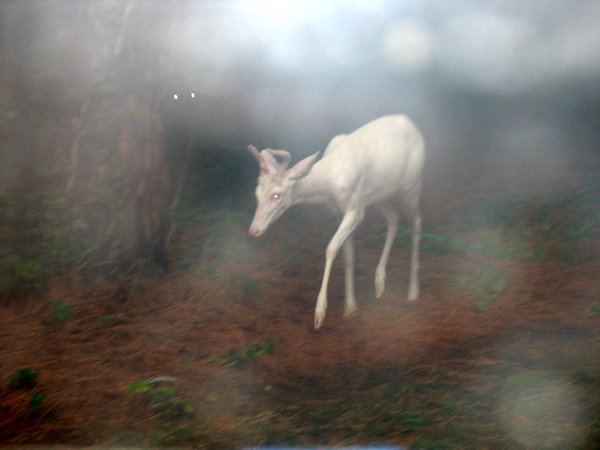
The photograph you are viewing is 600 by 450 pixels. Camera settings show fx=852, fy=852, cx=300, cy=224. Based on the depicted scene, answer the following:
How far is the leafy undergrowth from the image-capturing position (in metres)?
5.38

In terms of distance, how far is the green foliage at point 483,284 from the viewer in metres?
7.54

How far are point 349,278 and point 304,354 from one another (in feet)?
3.85

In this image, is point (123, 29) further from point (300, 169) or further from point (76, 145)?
point (300, 169)

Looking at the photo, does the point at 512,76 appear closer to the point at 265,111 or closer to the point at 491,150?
the point at 491,150

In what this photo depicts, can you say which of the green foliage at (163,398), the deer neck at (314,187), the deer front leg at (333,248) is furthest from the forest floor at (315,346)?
the deer neck at (314,187)

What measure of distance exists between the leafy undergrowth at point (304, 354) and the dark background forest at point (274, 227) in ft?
0.09

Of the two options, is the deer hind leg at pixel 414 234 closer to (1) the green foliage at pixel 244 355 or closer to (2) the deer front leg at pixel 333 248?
(2) the deer front leg at pixel 333 248

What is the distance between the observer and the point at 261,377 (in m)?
6.32

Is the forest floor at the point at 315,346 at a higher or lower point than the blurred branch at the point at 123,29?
lower

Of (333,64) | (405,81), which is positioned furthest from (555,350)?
Result: (405,81)

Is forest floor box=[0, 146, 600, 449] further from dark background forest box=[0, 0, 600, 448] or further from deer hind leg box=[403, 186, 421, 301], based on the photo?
deer hind leg box=[403, 186, 421, 301]

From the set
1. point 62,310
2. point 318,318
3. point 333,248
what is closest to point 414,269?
point 333,248

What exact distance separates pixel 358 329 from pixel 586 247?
2968 millimetres

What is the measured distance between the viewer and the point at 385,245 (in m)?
Result: 8.27
